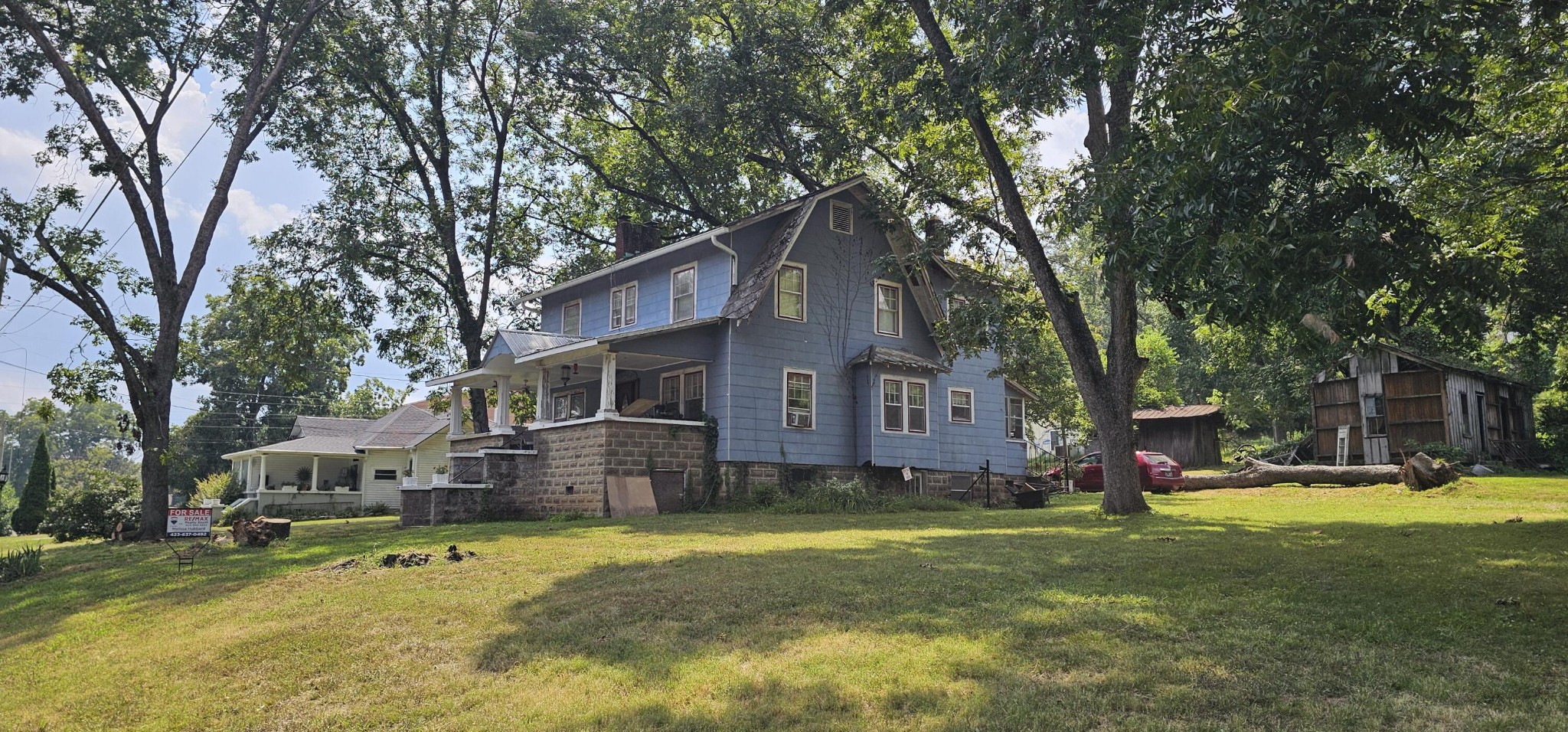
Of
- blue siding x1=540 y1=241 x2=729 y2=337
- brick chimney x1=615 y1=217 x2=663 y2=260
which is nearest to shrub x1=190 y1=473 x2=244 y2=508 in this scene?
blue siding x1=540 y1=241 x2=729 y2=337

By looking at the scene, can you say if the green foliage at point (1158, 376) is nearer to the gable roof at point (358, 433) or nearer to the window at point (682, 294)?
the window at point (682, 294)

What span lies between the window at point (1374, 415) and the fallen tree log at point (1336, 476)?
3754mm

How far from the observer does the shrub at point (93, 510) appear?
24.7m

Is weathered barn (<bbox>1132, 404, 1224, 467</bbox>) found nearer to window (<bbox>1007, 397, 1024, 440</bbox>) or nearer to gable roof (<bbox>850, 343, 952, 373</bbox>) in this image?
window (<bbox>1007, 397, 1024, 440</bbox>)

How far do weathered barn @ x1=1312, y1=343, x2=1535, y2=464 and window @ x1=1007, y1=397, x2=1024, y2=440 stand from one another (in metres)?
9.03

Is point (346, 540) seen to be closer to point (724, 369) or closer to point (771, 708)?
point (724, 369)

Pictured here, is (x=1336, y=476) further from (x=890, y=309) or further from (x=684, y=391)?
(x=684, y=391)

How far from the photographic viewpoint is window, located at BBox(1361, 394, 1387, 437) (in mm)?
27922

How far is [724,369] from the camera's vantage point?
21.4m

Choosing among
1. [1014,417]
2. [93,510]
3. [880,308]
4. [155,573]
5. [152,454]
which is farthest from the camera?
[1014,417]

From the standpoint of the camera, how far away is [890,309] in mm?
24469

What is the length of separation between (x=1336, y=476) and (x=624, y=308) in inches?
786

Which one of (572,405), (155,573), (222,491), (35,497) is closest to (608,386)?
(572,405)

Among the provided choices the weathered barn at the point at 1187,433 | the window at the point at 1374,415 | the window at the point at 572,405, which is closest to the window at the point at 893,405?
the window at the point at 572,405
